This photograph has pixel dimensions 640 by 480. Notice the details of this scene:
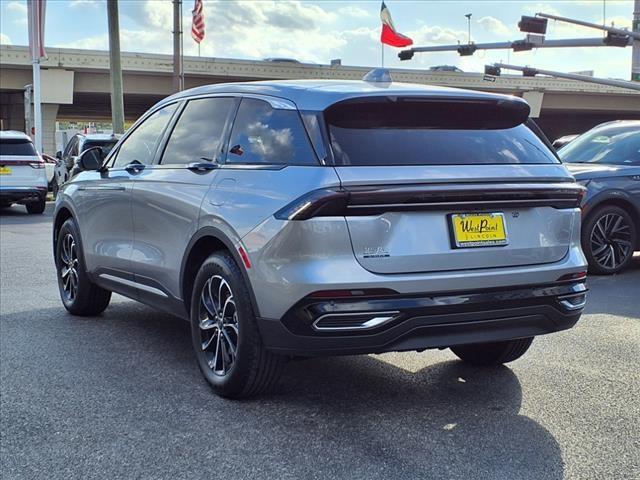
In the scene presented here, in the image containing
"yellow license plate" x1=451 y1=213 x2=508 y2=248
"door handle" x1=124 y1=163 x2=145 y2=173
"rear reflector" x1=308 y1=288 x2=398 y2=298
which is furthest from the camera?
"door handle" x1=124 y1=163 x2=145 y2=173

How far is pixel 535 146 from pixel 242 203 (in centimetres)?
166

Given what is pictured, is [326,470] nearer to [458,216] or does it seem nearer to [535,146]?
[458,216]

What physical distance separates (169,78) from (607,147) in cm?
3679

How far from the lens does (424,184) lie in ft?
12.2

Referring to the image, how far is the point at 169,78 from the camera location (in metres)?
43.4

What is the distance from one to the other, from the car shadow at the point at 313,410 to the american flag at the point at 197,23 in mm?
29306

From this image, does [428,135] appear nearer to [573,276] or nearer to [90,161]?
[573,276]

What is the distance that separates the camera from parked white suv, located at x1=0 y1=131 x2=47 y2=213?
17375 millimetres

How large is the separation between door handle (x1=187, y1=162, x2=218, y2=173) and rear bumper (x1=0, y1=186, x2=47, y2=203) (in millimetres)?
14052

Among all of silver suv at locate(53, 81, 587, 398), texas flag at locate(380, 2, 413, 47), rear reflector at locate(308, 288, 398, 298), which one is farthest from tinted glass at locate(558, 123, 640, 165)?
texas flag at locate(380, 2, 413, 47)

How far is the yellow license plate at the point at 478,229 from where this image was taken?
3801 mm

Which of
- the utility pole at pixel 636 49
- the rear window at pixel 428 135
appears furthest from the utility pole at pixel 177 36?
the rear window at pixel 428 135

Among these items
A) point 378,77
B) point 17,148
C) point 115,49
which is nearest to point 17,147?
point 17,148

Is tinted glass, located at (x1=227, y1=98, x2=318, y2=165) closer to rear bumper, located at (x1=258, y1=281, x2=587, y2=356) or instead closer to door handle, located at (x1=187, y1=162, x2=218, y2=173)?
door handle, located at (x1=187, y1=162, x2=218, y2=173)
